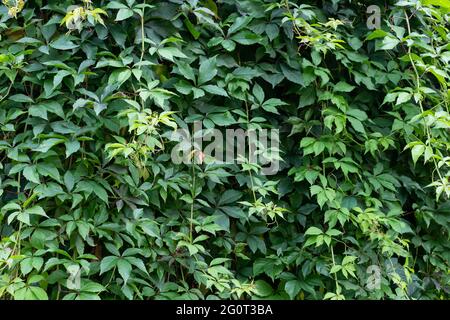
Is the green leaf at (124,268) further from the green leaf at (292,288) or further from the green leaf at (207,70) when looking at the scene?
the green leaf at (207,70)

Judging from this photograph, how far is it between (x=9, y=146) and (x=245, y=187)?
41.4 inches

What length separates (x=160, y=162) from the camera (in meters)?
2.50

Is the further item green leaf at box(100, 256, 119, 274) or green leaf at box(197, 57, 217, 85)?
green leaf at box(197, 57, 217, 85)

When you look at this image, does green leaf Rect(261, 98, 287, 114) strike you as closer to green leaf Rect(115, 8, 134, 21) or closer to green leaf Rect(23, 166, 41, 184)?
green leaf Rect(115, 8, 134, 21)

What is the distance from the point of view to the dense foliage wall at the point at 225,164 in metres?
2.37

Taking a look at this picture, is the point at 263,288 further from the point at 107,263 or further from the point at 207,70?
the point at 207,70

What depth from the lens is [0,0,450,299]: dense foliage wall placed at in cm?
237

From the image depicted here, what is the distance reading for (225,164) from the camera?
2.59 metres

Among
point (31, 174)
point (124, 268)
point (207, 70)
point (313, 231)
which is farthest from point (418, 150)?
point (31, 174)

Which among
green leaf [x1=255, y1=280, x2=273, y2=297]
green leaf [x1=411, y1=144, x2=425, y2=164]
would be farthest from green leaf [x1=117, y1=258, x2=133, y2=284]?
green leaf [x1=411, y1=144, x2=425, y2=164]

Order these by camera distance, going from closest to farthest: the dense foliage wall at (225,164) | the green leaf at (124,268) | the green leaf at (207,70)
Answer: the green leaf at (124,268)
the dense foliage wall at (225,164)
the green leaf at (207,70)

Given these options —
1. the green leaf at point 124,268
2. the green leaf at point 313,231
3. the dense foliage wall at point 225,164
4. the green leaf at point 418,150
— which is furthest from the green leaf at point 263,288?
the green leaf at point 418,150
